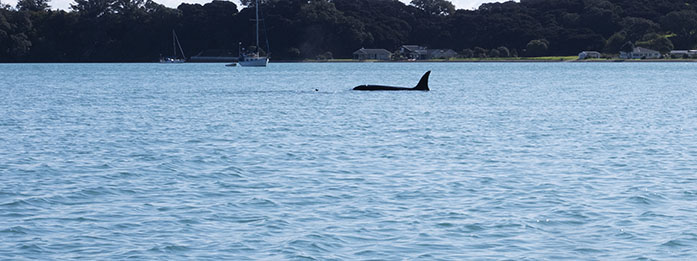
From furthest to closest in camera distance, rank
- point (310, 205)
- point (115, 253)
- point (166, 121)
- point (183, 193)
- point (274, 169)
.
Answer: point (166, 121) < point (274, 169) < point (183, 193) < point (310, 205) < point (115, 253)

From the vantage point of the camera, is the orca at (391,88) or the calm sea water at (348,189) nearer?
the calm sea water at (348,189)

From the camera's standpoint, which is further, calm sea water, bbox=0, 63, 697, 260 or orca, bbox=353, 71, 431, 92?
orca, bbox=353, 71, 431, 92

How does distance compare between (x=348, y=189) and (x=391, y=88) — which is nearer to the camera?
(x=348, y=189)

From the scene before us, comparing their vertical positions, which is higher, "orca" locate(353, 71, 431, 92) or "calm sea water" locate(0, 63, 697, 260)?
"calm sea water" locate(0, 63, 697, 260)

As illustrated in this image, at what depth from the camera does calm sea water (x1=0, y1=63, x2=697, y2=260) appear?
17.4 metres

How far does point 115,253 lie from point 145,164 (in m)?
12.6

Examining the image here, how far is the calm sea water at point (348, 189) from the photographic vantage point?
1738 cm

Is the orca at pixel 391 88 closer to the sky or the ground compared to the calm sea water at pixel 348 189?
closer to the ground

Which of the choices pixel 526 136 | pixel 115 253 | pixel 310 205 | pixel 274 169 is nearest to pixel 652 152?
pixel 526 136

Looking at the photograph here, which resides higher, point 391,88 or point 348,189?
point 348,189

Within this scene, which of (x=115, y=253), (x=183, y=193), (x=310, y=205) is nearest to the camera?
(x=115, y=253)

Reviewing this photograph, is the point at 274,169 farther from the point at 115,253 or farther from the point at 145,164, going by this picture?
the point at 115,253

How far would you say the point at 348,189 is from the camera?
23.6 meters

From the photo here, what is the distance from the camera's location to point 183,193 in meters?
23.2
